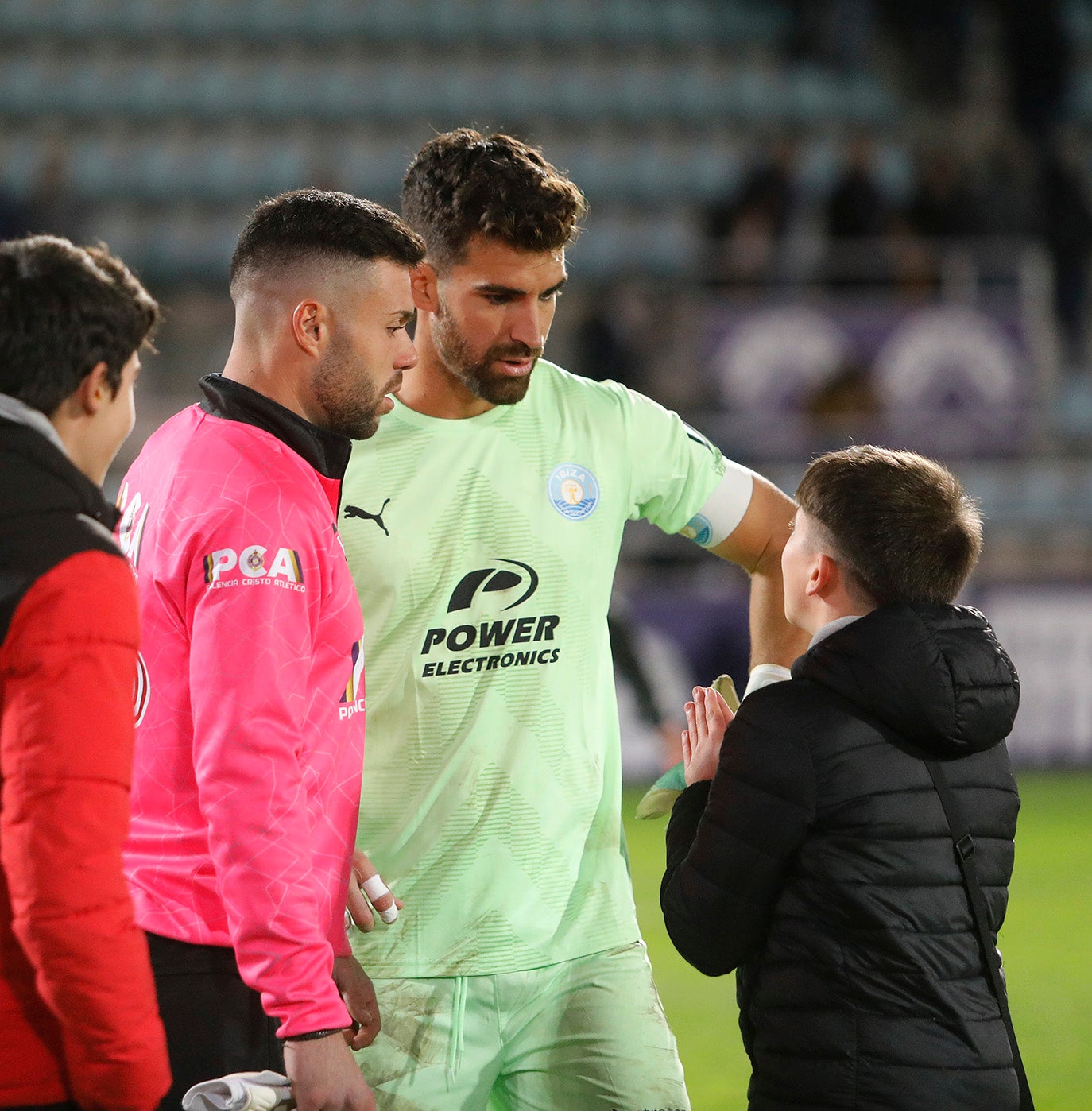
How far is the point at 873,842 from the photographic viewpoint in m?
2.30

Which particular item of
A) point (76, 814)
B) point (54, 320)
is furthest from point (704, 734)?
point (54, 320)

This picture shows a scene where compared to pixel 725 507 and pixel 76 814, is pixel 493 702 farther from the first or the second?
pixel 76 814

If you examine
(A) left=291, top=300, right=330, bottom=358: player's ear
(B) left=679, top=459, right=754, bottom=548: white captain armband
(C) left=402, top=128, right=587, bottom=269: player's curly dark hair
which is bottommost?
(B) left=679, top=459, right=754, bottom=548: white captain armband

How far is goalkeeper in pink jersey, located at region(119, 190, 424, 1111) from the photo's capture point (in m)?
2.08

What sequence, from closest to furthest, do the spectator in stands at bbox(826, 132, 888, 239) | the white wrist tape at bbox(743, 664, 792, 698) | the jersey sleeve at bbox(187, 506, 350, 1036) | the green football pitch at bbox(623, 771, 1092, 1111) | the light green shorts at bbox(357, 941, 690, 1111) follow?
the jersey sleeve at bbox(187, 506, 350, 1036)
the light green shorts at bbox(357, 941, 690, 1111)
the white wrist tape at bbox(743, 664, 792, 698)
the green football pitch at bbox(623, 771, 1092, 1111)
the spectator in stands at bbox(826, 132, 888, 239)

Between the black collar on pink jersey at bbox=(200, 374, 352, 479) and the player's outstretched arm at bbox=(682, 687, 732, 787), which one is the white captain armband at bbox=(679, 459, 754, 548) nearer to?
the player's outstretched arm at bbox=(682, 687, 732, 787)

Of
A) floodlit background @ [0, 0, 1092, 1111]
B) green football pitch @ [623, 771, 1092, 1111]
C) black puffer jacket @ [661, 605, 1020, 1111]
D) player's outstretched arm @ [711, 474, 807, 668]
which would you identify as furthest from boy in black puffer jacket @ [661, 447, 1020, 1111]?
floodlit background @ [0, 0, 1092, 1111]

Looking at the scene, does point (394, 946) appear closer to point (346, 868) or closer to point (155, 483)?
point (346, 868)

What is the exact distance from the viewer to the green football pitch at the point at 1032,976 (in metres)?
4.80

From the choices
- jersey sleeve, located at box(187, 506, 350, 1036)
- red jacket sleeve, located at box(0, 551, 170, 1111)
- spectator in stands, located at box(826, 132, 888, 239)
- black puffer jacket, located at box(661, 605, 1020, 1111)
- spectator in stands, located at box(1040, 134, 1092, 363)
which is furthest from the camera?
spectator in stands, located at box(1040, 134, 1092, 363)

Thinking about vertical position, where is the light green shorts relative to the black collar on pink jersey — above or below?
below

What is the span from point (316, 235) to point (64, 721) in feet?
3.07

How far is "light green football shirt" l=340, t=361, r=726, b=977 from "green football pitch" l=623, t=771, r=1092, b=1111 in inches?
81.2

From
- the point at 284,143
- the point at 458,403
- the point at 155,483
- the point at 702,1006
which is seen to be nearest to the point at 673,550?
the point at 702,1006
